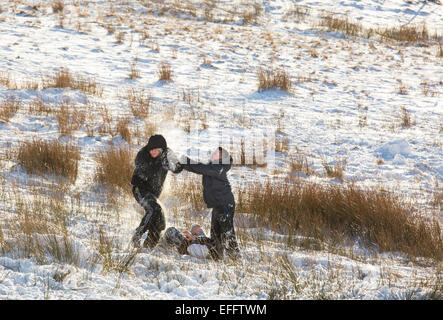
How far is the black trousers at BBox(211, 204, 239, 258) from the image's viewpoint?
14.7ft

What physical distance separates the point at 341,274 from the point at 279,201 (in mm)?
1642

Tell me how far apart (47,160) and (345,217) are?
12.0ft

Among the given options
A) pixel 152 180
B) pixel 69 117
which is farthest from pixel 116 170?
pixel 69 117

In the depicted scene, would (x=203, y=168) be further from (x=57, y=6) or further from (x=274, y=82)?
(x=57, y=6)

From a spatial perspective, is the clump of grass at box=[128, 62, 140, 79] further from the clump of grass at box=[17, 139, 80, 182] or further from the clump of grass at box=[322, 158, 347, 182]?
the clump of grass at box=[322, 158, 347, 182]

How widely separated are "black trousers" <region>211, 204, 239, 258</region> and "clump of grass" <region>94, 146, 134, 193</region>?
5.79 ft

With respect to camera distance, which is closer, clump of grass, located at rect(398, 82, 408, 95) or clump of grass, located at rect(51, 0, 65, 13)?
clump of grass, located at rect(398, 82, 408, 95)

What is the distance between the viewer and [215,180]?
177 inches

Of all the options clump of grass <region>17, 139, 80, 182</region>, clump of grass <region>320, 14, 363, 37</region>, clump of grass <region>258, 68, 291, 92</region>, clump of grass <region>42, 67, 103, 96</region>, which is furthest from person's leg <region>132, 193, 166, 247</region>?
clump of grass <region>320, 14, 363, 37</region>

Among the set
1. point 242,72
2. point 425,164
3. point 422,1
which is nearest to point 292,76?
point 242,72

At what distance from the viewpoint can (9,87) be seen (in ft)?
29.3

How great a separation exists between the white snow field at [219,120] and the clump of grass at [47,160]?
0.13 meters

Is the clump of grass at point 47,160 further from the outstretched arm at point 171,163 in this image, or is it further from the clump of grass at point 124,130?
the outstretched arm at point 171,163

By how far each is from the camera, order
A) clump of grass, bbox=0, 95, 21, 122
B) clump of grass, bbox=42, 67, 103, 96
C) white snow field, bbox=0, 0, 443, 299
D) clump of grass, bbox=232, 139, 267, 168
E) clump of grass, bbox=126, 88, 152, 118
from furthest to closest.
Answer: clump of grass, bbox=42, 67, 103, 96 < clump of grass, bbox=126, 88, 152, 118 < clump of grass, bbox=0, 95, 21, 122 < clump of grass, bbox=232, 139, 267, 168 < white snow field, bbox=0, 0, 443, 299
